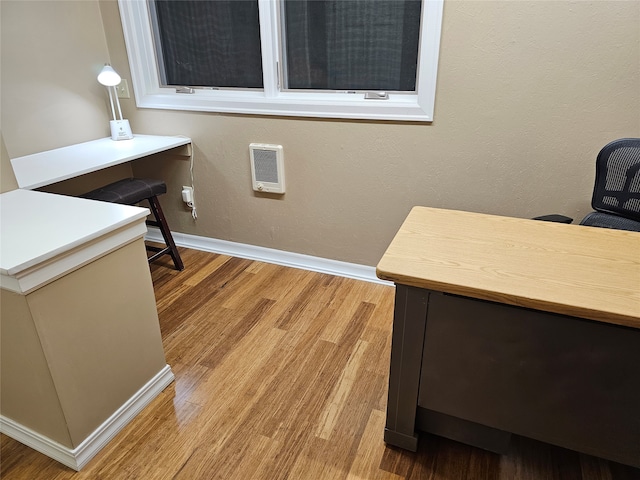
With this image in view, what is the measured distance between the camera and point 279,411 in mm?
1699

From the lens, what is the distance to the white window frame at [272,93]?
2057 mm

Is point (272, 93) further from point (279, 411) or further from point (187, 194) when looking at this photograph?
point (279, 411)

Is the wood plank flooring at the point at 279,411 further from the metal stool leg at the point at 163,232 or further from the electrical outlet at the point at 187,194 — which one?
the electrical outlet at the point at 187,194

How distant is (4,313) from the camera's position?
1.33 metres

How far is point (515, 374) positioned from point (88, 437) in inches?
57.1

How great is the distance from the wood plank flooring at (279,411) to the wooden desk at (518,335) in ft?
0.63

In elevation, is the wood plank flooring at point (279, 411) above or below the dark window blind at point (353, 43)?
below

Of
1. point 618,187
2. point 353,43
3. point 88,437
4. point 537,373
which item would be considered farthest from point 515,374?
→ point 353,43

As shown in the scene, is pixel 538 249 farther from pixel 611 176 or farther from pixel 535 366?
pixel 611 176

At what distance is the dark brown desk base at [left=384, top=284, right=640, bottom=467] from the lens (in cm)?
114

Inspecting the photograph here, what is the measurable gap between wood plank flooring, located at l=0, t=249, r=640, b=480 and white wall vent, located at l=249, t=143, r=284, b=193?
25.8 inches

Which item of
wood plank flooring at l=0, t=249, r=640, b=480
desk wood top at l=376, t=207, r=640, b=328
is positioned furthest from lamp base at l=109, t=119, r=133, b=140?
desk wood top at l=376, t=207, r=640, b=328

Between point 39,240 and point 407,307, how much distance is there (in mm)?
1171

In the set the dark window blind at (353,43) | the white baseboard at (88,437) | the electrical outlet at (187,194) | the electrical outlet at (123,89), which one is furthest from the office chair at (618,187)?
the electrical outlet at (123,89)
